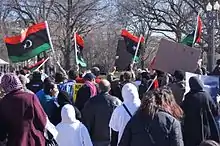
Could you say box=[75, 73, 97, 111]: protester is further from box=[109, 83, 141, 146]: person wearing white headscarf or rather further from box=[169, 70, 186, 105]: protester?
box=[109, 83, 141, 146]: person wearing white headscarf

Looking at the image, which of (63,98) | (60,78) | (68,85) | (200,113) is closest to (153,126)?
(200,113)

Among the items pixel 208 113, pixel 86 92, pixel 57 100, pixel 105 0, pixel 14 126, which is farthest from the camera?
pixel 105 0

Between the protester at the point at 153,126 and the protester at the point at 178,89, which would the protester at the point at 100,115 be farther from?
the protester at the point at 153,126

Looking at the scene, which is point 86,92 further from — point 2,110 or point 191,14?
point 191,14

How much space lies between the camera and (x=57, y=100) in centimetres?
900

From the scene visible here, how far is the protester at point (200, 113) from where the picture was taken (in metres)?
8.36

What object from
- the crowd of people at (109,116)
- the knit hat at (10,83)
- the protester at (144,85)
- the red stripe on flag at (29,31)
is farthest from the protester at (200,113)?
the red stripe on flag at (29,31)

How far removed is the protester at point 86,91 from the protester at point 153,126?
4312 millimetres

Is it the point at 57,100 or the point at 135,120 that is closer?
the point at 135,120

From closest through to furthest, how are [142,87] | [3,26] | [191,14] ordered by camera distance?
1. [142,87]
2. [191,14]
3. [3,26]

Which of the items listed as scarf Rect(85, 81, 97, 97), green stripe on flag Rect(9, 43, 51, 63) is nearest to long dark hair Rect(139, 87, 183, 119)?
scarf Rect(85, 81, 97, 97)

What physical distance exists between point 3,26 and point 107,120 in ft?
147

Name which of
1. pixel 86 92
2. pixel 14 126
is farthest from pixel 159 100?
pixel 86 92

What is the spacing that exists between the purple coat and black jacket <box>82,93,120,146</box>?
197cm
